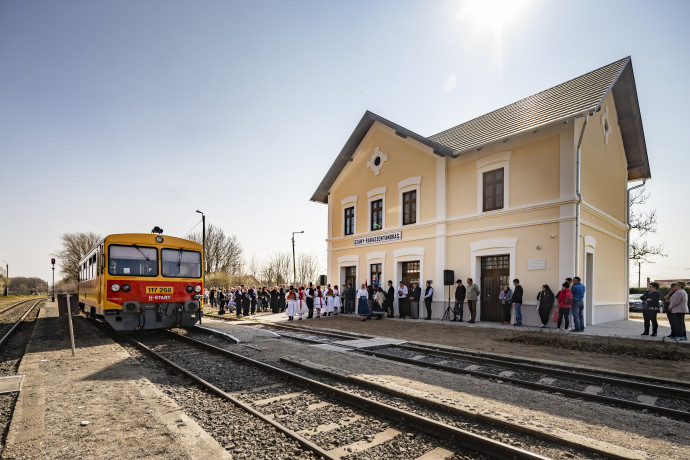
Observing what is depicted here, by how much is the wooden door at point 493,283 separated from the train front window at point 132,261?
12082 millimetres

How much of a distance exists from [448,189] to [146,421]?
15418 mm

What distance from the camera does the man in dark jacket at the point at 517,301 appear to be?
1443 centimetres

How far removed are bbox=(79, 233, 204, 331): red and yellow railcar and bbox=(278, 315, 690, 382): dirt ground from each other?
5.77m

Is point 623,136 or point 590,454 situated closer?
point 590,454

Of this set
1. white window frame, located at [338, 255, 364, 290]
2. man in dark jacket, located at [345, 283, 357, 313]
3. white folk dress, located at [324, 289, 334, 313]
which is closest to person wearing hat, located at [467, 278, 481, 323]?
man in dark jacket, located at [345, 283, 357, 313]

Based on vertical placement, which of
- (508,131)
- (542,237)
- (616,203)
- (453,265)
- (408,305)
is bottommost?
(408,305)

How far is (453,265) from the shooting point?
57.5 ft

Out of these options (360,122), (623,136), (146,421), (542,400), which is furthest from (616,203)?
(146,421)

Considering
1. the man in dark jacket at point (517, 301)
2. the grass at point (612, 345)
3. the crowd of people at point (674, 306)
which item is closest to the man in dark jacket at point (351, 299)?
the man in dark jacket at point (517, 301)

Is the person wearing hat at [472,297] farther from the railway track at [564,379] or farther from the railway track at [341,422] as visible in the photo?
the railway track at [341,422]

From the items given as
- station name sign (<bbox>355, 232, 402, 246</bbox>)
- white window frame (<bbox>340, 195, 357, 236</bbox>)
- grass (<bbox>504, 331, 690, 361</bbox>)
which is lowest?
grass (<bbox>504, 331, 690, 361</bbox>)

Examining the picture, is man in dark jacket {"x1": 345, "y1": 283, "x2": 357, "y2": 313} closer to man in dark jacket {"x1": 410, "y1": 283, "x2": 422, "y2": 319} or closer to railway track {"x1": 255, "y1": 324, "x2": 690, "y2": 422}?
man in dark jacket {"x1": 410, "y1": 283, "x2": 422, "y2": 319}

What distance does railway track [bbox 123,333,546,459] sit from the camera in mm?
4125

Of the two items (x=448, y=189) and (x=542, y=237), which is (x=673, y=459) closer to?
(x=542, y=237)
